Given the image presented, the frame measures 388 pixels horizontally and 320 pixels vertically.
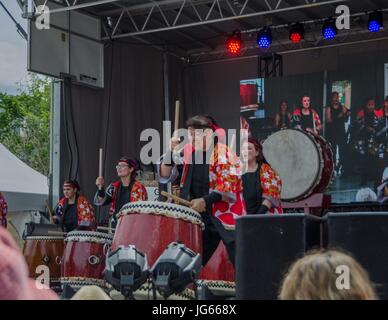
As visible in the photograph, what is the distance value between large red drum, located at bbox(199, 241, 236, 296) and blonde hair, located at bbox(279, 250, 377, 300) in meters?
2.94

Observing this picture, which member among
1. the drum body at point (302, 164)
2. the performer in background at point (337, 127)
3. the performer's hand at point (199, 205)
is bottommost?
the performer's hand at point (199, 205)

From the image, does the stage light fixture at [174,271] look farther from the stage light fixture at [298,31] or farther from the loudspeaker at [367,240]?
the stage light fixture at [298,31]

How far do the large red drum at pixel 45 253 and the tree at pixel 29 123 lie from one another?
12.5 m

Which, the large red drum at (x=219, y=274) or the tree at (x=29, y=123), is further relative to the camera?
the tree at (x=29, y=123)

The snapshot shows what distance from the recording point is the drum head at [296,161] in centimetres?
677

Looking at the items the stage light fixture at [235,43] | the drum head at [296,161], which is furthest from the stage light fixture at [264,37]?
the drum head at [296,161]

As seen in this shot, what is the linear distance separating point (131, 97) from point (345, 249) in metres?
7.87

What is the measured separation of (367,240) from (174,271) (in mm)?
816

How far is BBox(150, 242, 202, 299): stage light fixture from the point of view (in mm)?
3016

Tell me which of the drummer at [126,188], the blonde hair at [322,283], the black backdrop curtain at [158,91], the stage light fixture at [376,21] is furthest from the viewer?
the black backdrop curtain at [158,91]

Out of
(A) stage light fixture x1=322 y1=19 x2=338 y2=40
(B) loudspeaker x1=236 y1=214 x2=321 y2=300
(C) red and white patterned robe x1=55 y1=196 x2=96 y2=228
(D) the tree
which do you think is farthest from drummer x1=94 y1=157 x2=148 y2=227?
(D) the tree

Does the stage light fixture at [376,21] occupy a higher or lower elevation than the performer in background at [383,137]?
higher

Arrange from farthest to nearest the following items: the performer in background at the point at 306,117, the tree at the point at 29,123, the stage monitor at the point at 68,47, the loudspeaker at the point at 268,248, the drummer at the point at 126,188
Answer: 1. the tree at the point at 29,123
2. the performer in background at the point at 306,117
3. the stage monitor at the point at 68,47
4. the drummer at the point at 126,188
5. the loudspeaker at the point at 268,248

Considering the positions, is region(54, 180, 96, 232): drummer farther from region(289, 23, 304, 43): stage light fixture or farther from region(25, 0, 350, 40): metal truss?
region(289, 23, 304, 43): stage light fixture
